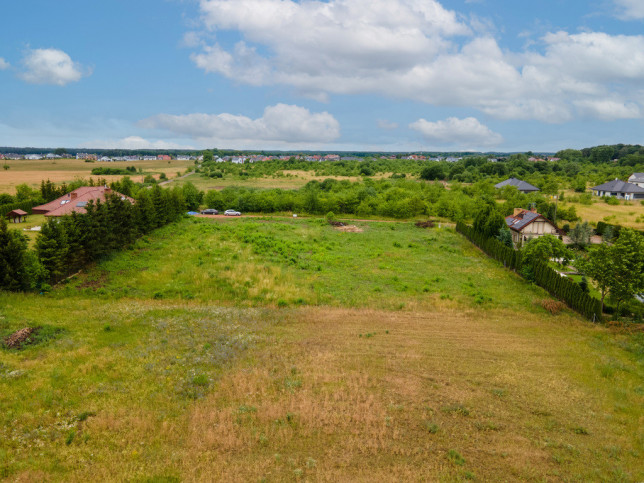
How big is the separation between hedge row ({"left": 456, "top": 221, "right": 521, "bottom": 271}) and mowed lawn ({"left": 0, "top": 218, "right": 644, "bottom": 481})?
3.21m

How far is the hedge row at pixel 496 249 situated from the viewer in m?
29.8

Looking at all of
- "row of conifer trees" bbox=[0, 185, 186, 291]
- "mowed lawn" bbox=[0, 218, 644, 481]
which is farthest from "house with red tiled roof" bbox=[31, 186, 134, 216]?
"mowed lawn" bbox=[0, 218, 644, 481]

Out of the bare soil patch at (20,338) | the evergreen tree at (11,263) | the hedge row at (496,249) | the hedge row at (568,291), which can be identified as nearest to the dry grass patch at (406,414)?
the hedge row at (568,291)

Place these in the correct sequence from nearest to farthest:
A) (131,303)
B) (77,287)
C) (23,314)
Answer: (23,314), (131,303), (77,287)

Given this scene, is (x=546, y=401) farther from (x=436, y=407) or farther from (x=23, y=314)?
(x=23, y=314)

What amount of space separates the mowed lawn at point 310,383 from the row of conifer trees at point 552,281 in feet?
3.73

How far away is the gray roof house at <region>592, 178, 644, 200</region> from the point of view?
65125mm

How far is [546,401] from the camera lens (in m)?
13.6

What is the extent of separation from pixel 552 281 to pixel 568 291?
1.81 m

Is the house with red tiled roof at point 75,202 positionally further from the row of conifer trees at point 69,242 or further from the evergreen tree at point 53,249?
the evergreen tree at point 53,249

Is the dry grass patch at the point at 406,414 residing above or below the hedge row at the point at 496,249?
below

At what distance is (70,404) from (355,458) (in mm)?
8892

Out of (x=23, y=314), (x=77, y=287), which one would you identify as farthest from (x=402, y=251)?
(x=23, y=314)

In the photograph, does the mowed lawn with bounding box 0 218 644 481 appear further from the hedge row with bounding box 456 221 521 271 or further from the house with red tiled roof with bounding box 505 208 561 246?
the house with red tiled roof with bounding box 505 208 561 246
